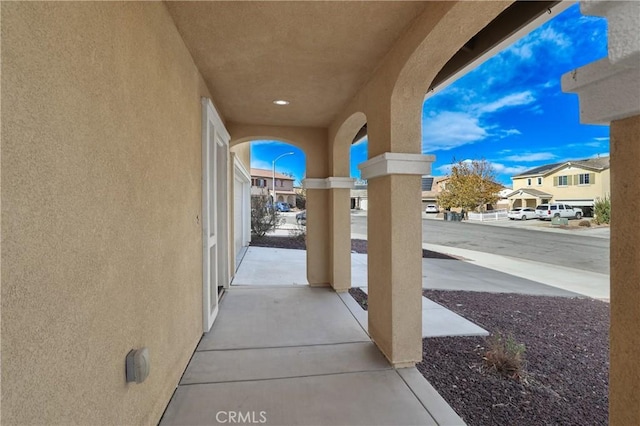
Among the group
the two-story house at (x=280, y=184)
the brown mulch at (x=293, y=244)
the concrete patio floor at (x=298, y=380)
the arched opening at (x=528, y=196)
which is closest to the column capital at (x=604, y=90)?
the arched opening at (x=528, y=196)

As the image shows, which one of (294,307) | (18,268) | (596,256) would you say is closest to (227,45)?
(18,268)

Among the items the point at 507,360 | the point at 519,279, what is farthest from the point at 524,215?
the point at 507,360

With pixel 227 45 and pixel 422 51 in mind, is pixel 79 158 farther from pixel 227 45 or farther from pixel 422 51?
pixel 422 51

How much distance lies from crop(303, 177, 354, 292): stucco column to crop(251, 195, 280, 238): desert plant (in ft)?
27.0

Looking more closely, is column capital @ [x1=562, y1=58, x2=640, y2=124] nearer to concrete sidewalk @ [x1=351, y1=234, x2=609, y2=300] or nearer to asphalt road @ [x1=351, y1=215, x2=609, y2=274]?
concrete sidewalk @ [x1=351, y1=234, x2=609, y2=300]

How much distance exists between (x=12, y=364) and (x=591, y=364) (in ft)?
15.5

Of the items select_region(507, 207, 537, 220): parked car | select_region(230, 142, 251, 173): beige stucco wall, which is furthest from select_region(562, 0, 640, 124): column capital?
select_region(507, 207, 537, 220): parked car

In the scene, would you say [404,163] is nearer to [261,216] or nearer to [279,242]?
[279,242]

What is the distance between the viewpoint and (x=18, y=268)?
935 millimetres

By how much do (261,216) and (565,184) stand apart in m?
32.1

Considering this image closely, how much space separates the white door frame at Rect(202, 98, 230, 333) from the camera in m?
3.48

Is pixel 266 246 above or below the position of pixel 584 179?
below

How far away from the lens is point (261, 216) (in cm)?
1346

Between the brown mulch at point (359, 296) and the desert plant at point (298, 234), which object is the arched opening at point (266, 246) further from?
the brown mulch at point (359, 296)
